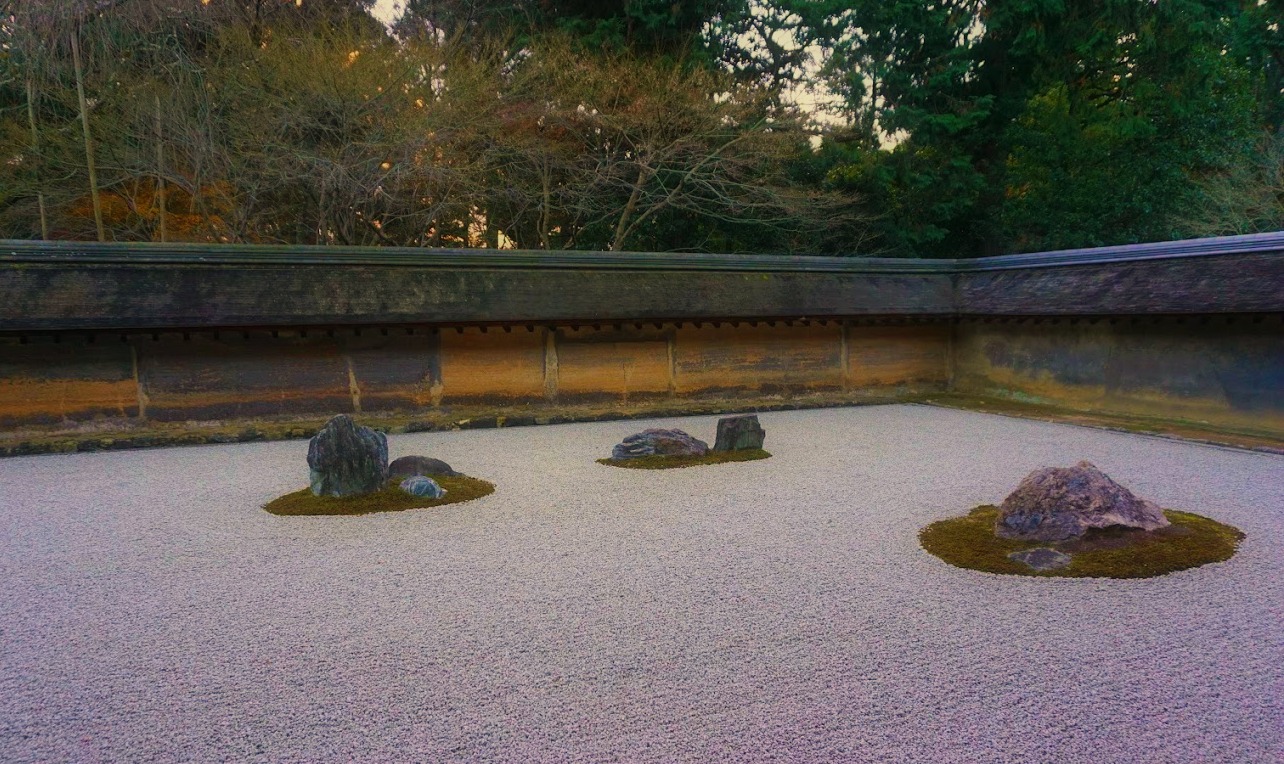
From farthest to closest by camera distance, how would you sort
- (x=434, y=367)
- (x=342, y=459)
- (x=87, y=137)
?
(x=87, y=137) → (x=434, y=367) → (x=342, y=459)

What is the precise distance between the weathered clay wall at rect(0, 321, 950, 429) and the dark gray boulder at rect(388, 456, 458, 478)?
310cm

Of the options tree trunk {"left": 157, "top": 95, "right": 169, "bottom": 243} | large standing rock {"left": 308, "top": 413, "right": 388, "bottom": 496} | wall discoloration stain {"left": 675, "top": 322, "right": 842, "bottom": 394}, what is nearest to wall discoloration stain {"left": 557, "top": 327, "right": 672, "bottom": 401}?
wall discoloration stain {"left": 675, "top": 322, "right": 842, "bottom": 394}

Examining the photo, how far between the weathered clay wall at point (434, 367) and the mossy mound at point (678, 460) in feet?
9.65

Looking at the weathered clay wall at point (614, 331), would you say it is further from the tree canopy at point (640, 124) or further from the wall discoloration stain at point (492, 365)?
the tree canopy at point (640, 124)

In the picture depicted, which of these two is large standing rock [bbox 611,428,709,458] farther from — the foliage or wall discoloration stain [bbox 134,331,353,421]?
the foliage

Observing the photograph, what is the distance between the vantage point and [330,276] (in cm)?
835

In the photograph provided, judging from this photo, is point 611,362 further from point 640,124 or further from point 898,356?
point 640,124

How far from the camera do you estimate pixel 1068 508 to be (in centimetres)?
398

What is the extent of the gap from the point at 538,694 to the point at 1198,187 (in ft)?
49.2

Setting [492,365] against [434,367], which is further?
[492,365]

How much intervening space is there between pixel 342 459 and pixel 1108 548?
4671 mm

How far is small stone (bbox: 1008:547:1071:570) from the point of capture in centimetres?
370

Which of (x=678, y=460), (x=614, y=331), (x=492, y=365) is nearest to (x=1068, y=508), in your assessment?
(x=678, y=460)

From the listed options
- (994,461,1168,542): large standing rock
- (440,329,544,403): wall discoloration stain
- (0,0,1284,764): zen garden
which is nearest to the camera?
(0,0,1284,764): zen garden
